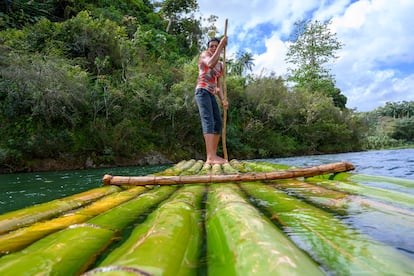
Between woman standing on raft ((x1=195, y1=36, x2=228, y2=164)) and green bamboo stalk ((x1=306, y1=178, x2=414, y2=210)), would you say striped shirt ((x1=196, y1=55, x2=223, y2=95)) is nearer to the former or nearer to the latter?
woman standing on raft ((x1=195, y1=36, x2=228, y2=164))

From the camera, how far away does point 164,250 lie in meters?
0.82

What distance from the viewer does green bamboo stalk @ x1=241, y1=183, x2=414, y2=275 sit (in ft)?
2.46

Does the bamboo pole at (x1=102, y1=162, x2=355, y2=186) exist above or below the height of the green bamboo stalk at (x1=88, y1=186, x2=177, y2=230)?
above

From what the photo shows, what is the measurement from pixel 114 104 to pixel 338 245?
15010mm

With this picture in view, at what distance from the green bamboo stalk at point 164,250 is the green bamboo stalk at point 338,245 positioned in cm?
40

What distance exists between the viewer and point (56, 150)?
12250mm

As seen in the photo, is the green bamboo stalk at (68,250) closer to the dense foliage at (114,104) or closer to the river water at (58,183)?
the river water at (58,183)

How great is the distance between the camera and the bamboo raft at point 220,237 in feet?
2.42

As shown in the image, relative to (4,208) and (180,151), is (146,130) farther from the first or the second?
(4,208)

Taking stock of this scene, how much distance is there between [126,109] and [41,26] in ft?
22.6

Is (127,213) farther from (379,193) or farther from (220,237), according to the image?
(379,193)

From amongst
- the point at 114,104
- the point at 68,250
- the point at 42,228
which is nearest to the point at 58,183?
the point at 42,228

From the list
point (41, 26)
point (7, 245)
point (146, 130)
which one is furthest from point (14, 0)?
point (7, 245)

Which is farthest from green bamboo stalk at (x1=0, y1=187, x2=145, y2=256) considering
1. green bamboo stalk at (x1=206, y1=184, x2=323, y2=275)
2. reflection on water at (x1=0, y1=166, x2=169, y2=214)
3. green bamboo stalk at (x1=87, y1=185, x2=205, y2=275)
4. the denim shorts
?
the denim shorts
